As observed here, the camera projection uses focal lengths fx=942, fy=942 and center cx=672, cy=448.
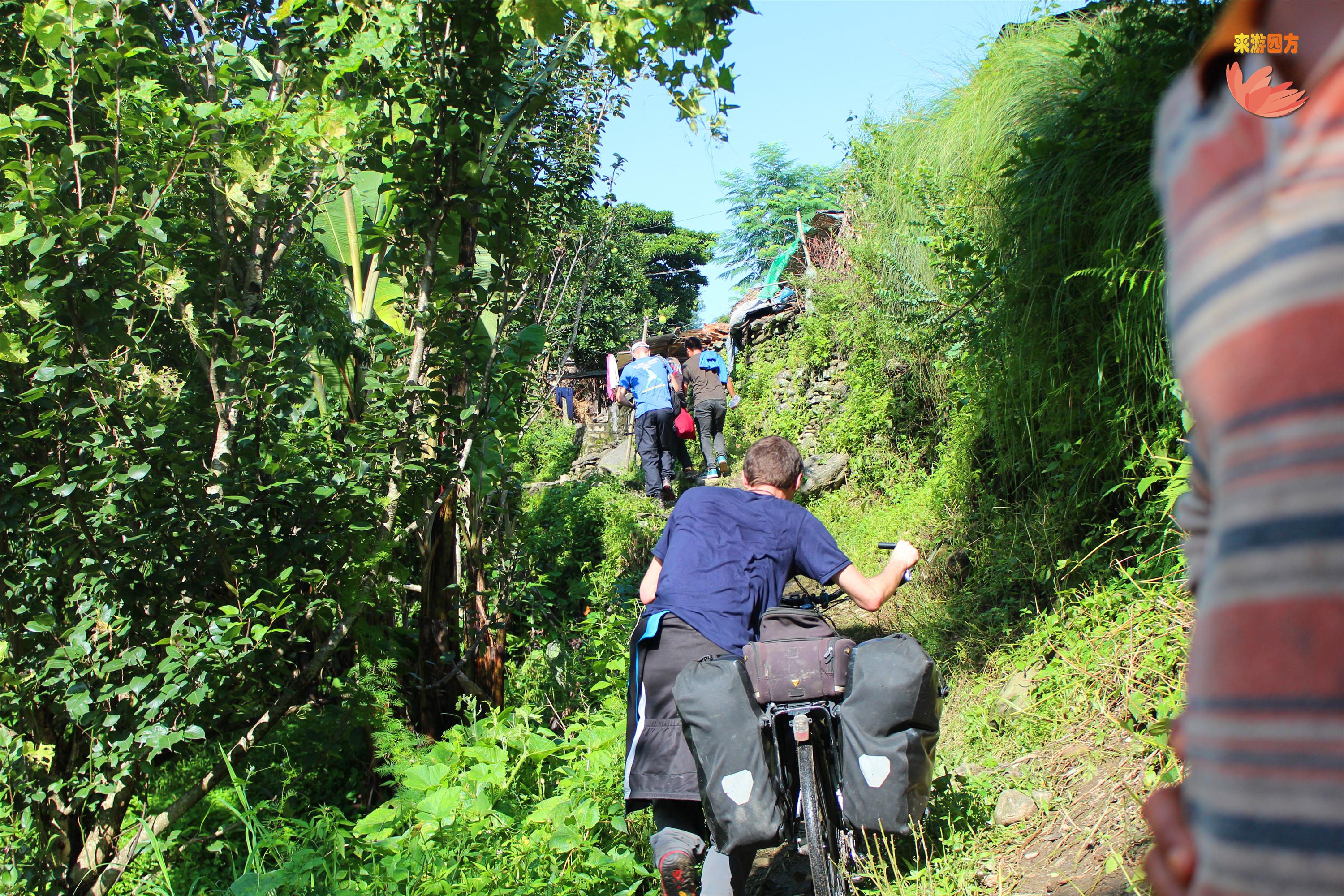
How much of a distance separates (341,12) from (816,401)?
9639mm

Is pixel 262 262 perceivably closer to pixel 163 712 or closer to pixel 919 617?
pixel 163 712

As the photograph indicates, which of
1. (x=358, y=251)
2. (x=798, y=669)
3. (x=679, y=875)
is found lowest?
(x=679, y=875)

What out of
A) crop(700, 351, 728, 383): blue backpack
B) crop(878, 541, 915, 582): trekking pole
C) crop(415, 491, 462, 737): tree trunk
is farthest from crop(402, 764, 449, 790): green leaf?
crop(700, 351, 728, 383): blue backpack

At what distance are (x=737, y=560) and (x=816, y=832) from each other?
3.39ft

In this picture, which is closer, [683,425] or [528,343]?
[528,343]

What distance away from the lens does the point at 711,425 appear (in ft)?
38.7

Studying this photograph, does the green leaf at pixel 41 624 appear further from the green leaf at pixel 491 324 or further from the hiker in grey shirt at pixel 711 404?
the hiker in grey shirt at pixel 711 404

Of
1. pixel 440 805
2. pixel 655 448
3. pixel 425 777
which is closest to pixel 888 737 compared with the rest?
pixel 440 805

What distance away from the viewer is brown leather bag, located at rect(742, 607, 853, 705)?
128 inches

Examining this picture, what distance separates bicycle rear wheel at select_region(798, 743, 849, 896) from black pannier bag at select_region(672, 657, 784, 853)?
0.15m

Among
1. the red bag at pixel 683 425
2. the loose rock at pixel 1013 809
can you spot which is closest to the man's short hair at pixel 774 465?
the loose rock at pixel 1013 809

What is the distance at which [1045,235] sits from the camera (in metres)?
5.22

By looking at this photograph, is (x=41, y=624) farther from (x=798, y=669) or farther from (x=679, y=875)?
(x=798, y=669)

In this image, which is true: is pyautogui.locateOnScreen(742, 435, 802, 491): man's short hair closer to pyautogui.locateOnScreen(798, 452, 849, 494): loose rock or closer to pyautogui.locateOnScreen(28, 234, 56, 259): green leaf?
pyautogui.locateOnScreen(28, 234, 56, 259): green leaf
